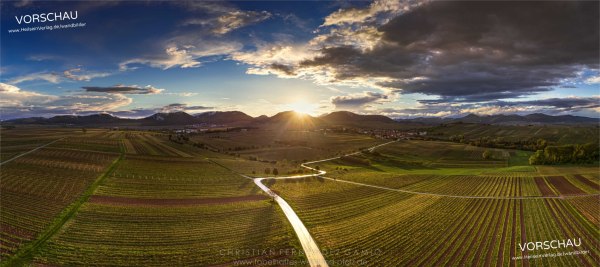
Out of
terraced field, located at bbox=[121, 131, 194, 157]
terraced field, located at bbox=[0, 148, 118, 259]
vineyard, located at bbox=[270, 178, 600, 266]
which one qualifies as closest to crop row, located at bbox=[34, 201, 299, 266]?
terraced field, located at bbox=[0, 148, 118, 259]

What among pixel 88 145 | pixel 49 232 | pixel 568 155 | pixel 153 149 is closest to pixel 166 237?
pixel 49 232

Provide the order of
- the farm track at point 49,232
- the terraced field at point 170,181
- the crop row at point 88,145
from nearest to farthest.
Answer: the farm track at point 49,232, the terraced field at point 170,181, the crop row at point 88,145

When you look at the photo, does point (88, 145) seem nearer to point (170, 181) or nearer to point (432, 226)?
point (170, 181)

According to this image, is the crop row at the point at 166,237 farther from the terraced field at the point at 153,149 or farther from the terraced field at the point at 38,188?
the terraced field at the point at 153,149

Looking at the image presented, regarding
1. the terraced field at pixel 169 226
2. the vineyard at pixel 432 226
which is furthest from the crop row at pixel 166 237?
the vineyard at pixel 432 226

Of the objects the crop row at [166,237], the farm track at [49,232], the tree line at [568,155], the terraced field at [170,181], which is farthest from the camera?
the tree line at [568,155]

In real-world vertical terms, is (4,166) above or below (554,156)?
above

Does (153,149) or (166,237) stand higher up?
(153,149)

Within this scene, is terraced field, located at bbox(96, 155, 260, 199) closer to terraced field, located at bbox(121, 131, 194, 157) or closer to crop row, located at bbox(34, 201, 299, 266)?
crop row, located at bbox(34, 201, 299, 266)

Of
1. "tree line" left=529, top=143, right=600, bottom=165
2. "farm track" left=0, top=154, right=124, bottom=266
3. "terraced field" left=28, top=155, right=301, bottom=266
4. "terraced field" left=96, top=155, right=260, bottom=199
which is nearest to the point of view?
"farm track" left=0, top=154, right=124, bottom=266

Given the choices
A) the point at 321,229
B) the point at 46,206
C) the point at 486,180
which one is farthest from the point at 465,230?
the point at 46,206

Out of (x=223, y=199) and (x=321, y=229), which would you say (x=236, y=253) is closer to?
(x=321, y=229)
